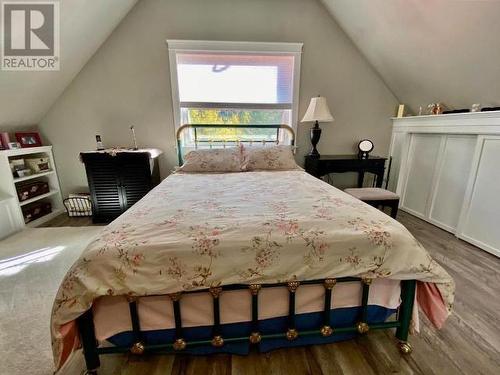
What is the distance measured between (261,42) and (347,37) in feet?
3.70

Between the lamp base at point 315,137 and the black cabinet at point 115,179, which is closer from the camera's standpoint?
the black cabinet at point 115,179

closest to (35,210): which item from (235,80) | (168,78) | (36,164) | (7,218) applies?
(7,218)

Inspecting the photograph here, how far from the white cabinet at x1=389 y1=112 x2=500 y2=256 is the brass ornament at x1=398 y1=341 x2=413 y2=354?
5.33 ft

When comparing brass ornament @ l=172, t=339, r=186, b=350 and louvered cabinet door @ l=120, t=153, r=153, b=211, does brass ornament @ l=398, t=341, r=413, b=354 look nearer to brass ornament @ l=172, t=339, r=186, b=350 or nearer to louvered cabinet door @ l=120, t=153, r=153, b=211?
brass ornament @ l=172, t=339, r=186, b=350

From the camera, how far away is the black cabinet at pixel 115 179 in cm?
275

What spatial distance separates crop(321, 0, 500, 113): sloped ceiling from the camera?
185cm

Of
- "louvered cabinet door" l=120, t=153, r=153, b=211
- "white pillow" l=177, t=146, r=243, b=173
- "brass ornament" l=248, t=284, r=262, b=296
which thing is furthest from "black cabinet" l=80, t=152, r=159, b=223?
"brass ornament" l=248, t=284, r=262, b=296

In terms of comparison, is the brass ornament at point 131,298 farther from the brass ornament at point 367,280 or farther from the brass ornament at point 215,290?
the brass ornament at point 367,280

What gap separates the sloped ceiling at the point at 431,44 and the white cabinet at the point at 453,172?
265mm

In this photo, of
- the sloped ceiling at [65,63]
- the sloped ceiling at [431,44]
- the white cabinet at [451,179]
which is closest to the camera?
the sloped ceiling at [431,44]

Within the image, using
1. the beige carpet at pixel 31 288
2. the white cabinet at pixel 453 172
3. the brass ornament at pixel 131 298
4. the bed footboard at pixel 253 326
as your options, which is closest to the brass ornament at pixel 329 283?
the bed footboard at pixel 253 326

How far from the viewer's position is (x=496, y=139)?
2143mm

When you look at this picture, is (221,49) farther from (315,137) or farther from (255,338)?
(255,338)

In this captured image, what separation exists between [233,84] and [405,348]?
10.0 ft
